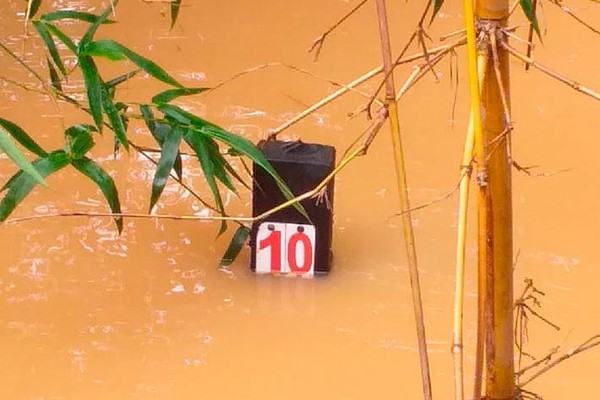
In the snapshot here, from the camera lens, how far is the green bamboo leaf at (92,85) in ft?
4.46

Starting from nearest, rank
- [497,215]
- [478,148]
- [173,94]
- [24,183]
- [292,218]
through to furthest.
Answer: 1. [478,148]
2. [497,215]
3. [24,183]
4. [173,94]
5. [292,218]

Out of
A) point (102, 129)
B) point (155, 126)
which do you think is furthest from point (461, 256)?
point (155, 126)

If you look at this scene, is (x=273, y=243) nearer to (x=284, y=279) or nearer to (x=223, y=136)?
(x=284, y=279)

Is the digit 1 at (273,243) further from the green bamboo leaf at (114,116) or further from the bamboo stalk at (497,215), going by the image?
the bamboo stalk at (497,215)

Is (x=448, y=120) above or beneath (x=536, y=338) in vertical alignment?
above

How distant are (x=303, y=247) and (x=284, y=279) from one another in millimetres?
82

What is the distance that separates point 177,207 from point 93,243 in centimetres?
21

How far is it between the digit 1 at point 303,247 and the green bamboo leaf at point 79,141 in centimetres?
50

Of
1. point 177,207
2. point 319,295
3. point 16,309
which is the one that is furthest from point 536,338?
point 16,309

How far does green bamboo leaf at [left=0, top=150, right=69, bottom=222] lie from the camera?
1429 mm

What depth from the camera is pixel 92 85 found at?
1.37 metres

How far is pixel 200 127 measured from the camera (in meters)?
1.55

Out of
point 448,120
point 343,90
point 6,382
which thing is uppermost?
point 448,120

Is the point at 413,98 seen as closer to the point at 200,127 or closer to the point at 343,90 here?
the point at 200,127
